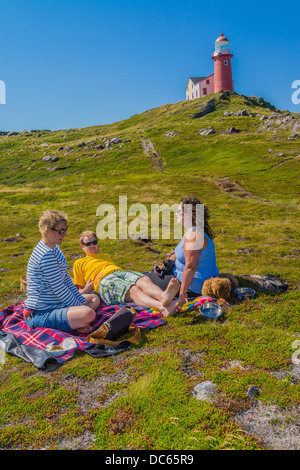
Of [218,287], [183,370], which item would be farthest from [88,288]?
[183,370]

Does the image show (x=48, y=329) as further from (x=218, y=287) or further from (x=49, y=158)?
(x=49, y=158)

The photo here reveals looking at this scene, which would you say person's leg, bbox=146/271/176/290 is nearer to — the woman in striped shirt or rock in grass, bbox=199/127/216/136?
the woman in striped shirt

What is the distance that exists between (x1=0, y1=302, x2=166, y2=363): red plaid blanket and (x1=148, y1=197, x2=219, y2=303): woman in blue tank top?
35.8 inches

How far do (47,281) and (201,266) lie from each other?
148 inches

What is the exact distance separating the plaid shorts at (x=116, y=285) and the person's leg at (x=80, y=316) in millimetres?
1502

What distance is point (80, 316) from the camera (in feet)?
21.2

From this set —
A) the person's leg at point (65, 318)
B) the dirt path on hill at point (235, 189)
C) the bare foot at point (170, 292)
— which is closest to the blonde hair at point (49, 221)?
the person's leg at point (65, 318)

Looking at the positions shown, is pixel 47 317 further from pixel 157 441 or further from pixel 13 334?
pixel 157 441

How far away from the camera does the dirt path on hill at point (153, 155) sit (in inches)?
2675

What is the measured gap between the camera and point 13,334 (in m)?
6.70

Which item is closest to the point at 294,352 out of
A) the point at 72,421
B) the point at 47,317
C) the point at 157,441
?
the point at 157,441

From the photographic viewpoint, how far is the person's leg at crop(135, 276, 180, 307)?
6.97 metres

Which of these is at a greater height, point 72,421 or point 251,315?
point 251,315
